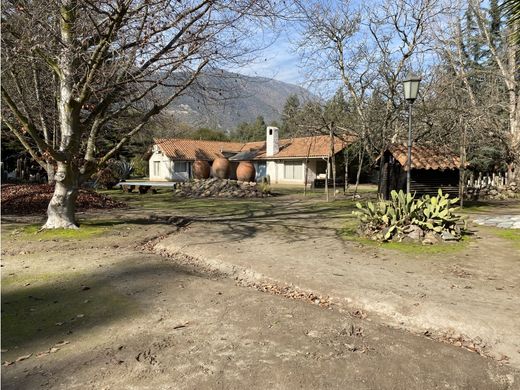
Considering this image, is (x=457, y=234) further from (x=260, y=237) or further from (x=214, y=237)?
(x=214, y=237)

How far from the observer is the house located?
3869 cm

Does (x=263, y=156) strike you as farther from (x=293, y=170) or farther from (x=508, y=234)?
(x=508, y=234)

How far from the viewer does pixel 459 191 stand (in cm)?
1602

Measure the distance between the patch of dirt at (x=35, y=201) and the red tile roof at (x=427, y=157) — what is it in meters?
11.3

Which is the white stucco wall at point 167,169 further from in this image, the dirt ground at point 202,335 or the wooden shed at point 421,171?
the dirt ground at point 202,335

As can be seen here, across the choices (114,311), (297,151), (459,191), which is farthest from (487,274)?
(297,151)

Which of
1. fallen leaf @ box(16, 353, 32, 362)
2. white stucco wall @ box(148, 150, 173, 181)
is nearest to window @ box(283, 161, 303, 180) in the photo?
white stucco wall @ box(148, 150, 173, 181)

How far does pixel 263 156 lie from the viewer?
142 feet

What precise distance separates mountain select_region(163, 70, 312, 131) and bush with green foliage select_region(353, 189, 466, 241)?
436 cm

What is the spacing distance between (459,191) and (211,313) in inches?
551

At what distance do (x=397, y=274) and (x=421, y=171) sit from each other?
1047cm

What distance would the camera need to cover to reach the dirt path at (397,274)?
4379mm

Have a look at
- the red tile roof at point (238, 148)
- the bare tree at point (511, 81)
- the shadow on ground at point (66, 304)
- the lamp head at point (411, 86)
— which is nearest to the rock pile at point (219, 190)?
the lamp head at point (411, 86)

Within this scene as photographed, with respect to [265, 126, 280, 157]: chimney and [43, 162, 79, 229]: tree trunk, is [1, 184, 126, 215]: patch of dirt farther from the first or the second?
[265, 126, 280, 157]: chimney
